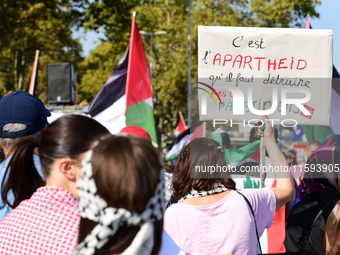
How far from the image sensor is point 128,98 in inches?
312

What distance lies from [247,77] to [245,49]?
0.18 metres

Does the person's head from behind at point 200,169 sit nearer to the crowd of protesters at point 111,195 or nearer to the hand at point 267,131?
the crowd of protesters at point 111,195

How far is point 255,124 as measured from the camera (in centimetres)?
348

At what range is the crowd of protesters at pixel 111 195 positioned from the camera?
57.5 inches

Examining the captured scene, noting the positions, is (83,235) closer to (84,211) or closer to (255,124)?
(84,211)

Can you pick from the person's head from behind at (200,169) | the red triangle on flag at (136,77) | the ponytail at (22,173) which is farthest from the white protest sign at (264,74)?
the red triangle on flag at (136,77)

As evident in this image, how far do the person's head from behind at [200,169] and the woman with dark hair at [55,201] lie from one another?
3.21 ft

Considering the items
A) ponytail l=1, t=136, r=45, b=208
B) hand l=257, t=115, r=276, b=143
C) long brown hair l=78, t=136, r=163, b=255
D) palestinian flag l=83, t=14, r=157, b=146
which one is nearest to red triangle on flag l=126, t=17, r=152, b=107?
palestinian flag l=83, t=14, r=157, b=146

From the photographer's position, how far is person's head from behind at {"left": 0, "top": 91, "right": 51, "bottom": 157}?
2.63 meters

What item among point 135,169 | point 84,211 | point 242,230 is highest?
point 135,169

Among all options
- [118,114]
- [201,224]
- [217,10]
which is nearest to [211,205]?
[201,224]

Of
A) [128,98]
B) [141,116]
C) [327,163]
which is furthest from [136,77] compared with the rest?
[327,163]

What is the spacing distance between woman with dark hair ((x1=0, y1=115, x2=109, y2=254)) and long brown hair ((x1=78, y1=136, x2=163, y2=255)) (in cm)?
18

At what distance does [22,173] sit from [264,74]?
1.89 meters
